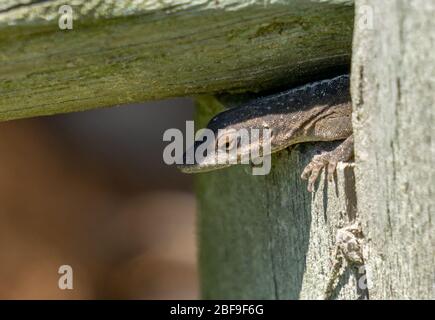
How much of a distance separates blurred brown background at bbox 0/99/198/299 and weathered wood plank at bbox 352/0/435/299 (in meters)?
3.50

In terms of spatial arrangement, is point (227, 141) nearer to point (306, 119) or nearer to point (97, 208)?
point (306, 119)

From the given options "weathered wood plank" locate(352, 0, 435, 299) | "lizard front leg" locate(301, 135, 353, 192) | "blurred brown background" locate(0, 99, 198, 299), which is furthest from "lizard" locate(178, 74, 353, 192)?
"blurred brown background" locate(0, 99, 198, 299)

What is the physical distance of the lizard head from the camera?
194 centimetres

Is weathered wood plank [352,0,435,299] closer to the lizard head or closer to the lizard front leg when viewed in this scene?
the lizard front leg

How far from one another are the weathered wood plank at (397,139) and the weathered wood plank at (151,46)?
127 millimetres

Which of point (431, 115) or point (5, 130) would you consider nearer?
point (431, 115)

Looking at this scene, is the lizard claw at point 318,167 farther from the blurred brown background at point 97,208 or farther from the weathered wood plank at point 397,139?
the blurred brown background at point 97,208

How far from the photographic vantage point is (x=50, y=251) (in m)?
4.95

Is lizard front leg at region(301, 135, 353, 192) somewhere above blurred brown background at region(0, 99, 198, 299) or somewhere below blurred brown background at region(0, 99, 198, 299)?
below

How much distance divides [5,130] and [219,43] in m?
4.15

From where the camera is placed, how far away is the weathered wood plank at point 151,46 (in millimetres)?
1387

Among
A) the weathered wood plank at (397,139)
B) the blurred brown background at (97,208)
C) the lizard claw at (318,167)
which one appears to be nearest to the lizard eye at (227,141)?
the lizard claw at (318,167)

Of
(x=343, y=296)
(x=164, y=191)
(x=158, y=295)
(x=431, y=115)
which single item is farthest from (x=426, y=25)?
(x=164, y=191)

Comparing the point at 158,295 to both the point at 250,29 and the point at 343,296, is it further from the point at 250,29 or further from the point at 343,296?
the point at 250,29
